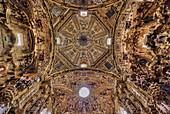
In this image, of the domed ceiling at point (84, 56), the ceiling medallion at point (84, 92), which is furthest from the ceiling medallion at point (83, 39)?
the ceiling medallion at point (84, 92)

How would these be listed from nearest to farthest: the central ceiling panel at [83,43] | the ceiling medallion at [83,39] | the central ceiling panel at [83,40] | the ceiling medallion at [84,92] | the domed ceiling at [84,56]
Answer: the domed ceiling at [84,56]
the central ceiling panel at [83,43]
the central ceiling panel at [83,40]
the ceiling medallion at [83,39]
the ceiling medallion at [84,92]

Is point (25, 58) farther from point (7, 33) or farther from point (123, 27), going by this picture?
point (123, 27)

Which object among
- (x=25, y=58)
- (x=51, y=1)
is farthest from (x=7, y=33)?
(x=51, y=1)

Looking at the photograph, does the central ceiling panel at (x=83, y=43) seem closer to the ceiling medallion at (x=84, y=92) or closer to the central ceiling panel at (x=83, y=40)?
the central ceiling panel at (x=83, y=40)

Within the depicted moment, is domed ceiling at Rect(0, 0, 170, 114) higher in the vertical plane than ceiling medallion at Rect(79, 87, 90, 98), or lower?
higher

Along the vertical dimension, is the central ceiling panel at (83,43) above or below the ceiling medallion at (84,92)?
above

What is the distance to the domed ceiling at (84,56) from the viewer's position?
27.6 ft

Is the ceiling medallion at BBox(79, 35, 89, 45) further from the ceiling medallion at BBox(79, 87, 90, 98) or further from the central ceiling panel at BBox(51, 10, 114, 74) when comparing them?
the ceiling medallion at BBox(79, 87, 90, 98)

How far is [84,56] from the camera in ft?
62.4

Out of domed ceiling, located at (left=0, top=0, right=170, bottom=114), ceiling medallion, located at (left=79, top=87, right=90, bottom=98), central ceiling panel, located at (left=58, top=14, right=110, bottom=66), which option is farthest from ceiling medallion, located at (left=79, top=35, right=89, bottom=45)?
ceiling medallion, located at (left=79, top=87, right=90, bottom=98)

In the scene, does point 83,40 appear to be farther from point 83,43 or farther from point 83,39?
point 83,43

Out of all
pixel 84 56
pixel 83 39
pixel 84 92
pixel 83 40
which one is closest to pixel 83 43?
pixel 83 40

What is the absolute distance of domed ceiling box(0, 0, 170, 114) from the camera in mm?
8422

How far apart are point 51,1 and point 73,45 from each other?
829 cm
